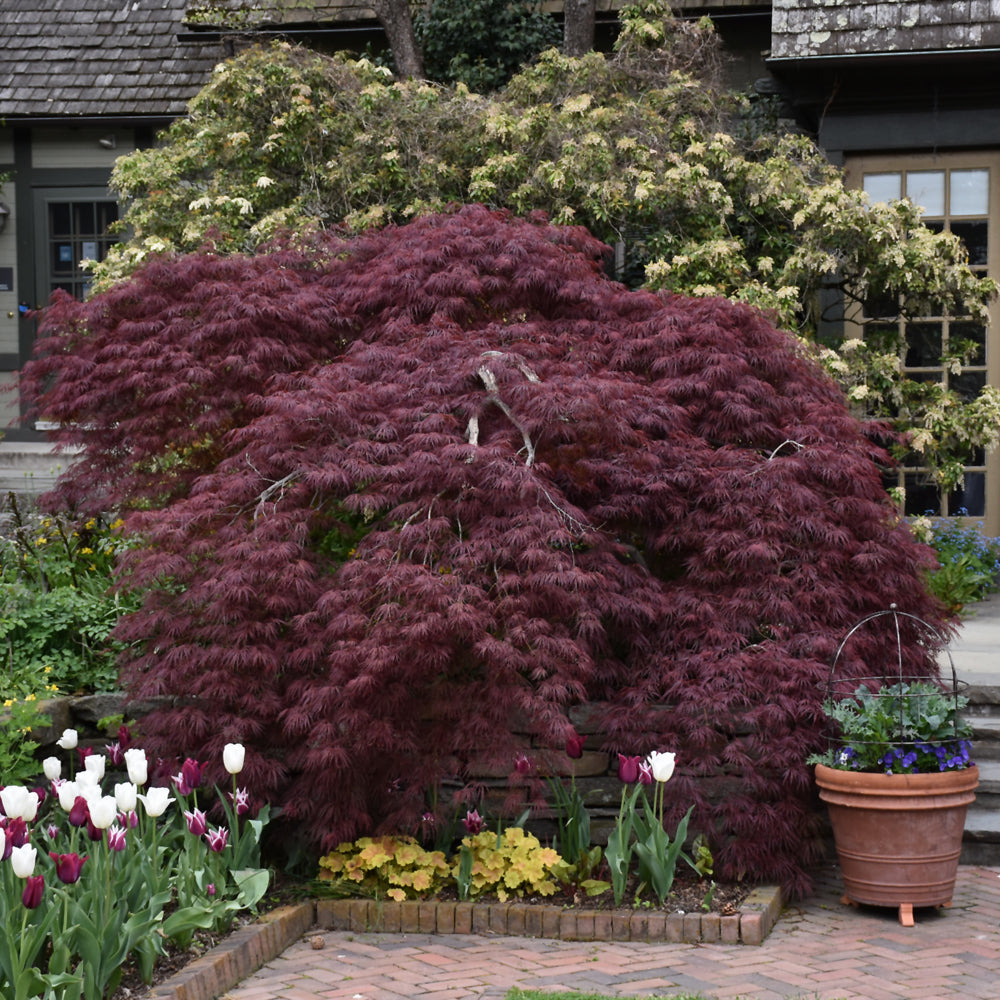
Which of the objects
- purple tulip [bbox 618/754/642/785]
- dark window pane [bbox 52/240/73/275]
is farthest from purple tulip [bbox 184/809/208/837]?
dark window pane [bbox 52/240/73/275]

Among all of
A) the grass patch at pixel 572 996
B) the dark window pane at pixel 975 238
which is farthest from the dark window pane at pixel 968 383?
the grass patch at pixel 572 996

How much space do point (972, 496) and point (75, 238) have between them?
841 cm

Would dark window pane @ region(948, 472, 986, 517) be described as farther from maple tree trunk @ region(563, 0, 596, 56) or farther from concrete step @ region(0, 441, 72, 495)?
concrete step @ region(0, 441, 72, 495)

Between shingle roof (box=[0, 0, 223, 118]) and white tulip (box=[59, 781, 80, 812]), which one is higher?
shingle roof (box=[0, 0, 223, 118])

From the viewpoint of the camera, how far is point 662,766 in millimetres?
4621

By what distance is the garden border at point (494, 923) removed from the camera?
4.46 meters

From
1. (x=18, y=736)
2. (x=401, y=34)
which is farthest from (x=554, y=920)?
(x=401, y=34)

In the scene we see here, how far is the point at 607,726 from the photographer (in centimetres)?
510

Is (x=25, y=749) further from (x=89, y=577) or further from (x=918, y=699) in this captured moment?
(x=918, y=699)

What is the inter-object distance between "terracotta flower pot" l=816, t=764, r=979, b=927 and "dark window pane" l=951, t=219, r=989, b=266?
5879 millimetres

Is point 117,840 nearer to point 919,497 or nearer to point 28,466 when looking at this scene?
point 919,497

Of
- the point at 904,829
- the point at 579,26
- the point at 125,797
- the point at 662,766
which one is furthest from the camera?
the point at 579,26

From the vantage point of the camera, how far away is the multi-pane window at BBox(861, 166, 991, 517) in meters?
9.52

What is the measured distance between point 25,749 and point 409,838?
1.56 meters
